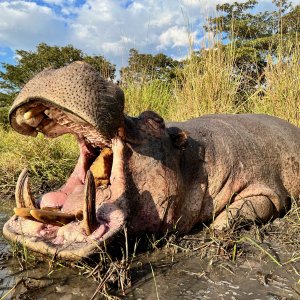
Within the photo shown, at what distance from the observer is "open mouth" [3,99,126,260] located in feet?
6.98

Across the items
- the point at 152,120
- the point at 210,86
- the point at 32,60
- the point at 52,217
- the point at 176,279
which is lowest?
the point at 176,279

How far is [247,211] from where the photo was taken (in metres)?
3.00

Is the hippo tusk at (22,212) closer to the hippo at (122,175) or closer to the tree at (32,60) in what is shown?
the hippo at (122,175)

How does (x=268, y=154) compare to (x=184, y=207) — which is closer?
(x=184, y=207)

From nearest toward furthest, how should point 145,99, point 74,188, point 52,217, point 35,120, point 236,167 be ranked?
point 52,217 → point 35,120 → point 74,188 → point 236,167 → point 145,99

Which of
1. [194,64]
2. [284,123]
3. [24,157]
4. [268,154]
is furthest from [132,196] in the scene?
[194,64]

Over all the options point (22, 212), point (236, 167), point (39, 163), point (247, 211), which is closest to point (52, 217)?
point (22, 212)

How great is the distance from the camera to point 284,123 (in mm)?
4094

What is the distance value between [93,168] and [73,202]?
23cm

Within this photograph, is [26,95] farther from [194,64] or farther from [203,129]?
[194,64]

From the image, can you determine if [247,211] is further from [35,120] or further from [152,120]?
[35,120]

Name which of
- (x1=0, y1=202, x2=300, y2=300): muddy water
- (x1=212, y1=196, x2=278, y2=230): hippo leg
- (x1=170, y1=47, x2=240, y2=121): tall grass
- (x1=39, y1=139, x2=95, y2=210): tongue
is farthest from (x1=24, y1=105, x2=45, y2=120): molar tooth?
(x1=170, y1=47, x2=240, y2=121): tall grass

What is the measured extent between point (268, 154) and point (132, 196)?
1562 mm

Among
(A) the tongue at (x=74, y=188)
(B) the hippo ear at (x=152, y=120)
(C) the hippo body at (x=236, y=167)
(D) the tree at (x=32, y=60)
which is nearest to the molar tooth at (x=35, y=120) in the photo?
(A) the tongue at (x=74, y=188)
